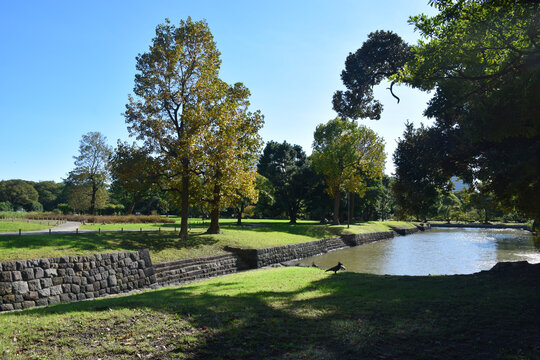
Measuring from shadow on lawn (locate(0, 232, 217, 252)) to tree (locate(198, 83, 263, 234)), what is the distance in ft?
11.1

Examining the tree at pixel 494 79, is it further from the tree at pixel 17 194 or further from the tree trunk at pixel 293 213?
A: the tree at pixel 17 194

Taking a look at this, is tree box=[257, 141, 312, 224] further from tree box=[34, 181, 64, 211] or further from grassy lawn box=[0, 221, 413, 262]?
tree box=[34, 181, 64, 211]

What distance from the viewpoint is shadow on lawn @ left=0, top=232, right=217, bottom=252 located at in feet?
50.3

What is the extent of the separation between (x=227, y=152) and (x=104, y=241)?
29.2ft

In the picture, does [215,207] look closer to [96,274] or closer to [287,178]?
[96,274]

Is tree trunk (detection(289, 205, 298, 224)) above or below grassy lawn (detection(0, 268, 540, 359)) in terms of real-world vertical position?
above

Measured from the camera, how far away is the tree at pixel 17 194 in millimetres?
76500

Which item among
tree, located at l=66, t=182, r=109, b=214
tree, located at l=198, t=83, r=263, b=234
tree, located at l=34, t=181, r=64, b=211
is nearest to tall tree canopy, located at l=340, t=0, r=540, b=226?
tree, located at l=198, t=83, r=263, b=234

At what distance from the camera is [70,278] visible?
45.2ft

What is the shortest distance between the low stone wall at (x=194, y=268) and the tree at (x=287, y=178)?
30764 millimetres

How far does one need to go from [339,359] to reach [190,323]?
328 centimetres

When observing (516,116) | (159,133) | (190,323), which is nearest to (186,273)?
(159,133)

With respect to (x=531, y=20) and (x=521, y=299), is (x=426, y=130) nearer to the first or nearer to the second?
(x=531, y=20)

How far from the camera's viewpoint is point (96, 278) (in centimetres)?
1468
